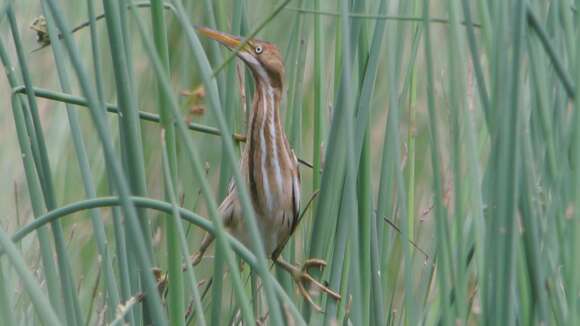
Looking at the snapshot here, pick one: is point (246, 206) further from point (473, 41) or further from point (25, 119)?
point (25, 119)

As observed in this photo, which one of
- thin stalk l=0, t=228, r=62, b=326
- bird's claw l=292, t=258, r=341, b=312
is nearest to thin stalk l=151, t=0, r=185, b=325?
thin stalk l=0, t=228, r=62, b=326

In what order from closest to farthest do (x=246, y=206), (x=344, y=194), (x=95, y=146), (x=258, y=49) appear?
(x=246, y=206)
(x=344, y=194)
(x=258, y=49)
(x=95, y=146)

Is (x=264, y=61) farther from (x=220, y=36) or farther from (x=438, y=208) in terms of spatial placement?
(x=438, y=208)

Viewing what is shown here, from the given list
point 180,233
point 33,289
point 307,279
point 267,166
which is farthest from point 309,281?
point 33,289

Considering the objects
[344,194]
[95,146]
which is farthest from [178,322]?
[95,146]

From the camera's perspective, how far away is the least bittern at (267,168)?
64.2 inches

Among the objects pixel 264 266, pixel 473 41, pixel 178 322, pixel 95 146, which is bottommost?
pixel 95 146

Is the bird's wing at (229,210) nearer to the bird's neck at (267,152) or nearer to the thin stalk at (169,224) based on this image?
the bird's neck at (267,152)

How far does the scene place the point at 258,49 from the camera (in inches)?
67.2

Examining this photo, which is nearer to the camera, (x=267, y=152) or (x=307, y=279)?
(x=307, y=279)

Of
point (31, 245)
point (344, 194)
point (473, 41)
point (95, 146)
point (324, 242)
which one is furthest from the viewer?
point (95, 146)

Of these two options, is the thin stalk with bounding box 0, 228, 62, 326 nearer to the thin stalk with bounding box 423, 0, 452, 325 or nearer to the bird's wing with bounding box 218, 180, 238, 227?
the thin stalk with bounding box 423, 0, 452, 325

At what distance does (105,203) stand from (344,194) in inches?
13.0

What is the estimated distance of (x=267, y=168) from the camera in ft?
5.41
